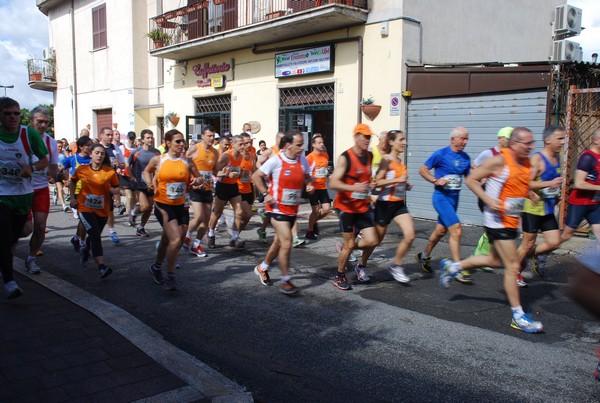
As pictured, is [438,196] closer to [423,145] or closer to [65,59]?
[423,145]

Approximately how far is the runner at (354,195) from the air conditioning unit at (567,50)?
40.1 feet

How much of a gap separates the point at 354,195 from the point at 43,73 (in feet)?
89.5

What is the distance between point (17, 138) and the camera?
538 centimetres

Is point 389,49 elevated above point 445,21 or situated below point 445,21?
below

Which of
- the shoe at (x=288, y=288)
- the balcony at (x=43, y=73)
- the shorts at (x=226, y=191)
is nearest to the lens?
the shoe at (x=288, y=288)

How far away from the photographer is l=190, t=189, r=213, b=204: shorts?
787 centimetres

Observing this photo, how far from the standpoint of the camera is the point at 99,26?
24.5 meters

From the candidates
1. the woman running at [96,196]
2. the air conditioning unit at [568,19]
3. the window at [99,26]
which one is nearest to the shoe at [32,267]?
the woman running at [96,196]

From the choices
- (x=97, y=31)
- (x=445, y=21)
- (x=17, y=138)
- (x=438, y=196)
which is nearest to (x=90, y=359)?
(x=17, y=138)

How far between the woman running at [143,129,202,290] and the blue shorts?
3.18 metres

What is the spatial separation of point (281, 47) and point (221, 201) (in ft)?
27.2

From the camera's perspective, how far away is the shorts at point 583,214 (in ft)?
19.8

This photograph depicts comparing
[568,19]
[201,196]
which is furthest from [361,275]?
[568,19]

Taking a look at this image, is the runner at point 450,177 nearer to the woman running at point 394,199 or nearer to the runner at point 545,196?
the woman running at point 394,199
